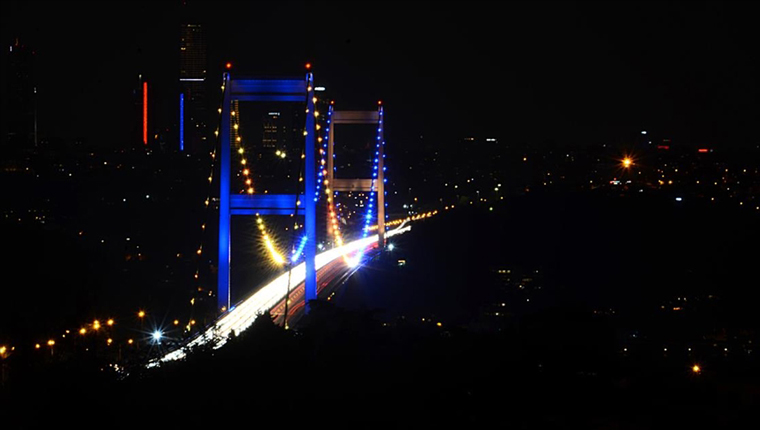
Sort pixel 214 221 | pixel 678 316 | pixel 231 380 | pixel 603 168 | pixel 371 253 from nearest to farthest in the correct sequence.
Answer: pixel 231 380, pixel 678 316, pixel 371 253, pixel 214 221, pixel 603 168

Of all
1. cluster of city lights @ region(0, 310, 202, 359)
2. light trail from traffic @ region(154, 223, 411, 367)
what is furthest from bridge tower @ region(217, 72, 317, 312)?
cluster of city lights @ region(0, 310, 202, 359)

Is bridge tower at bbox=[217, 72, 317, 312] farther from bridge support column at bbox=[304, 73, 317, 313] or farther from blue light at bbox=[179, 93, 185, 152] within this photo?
blue light at bbox=[179, 93, 185, 152]

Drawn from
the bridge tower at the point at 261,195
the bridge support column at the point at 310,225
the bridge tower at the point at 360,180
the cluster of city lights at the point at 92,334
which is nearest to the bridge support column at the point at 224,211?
the bridge tower at the point at 261,195

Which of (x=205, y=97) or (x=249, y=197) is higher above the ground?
(x=205, y=97)

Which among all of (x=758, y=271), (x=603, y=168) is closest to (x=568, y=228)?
(x=758, y=271)

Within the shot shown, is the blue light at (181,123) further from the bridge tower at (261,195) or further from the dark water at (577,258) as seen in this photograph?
Answer: the bridge tower at (261,195)

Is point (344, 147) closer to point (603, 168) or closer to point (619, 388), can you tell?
point (603, 168)
